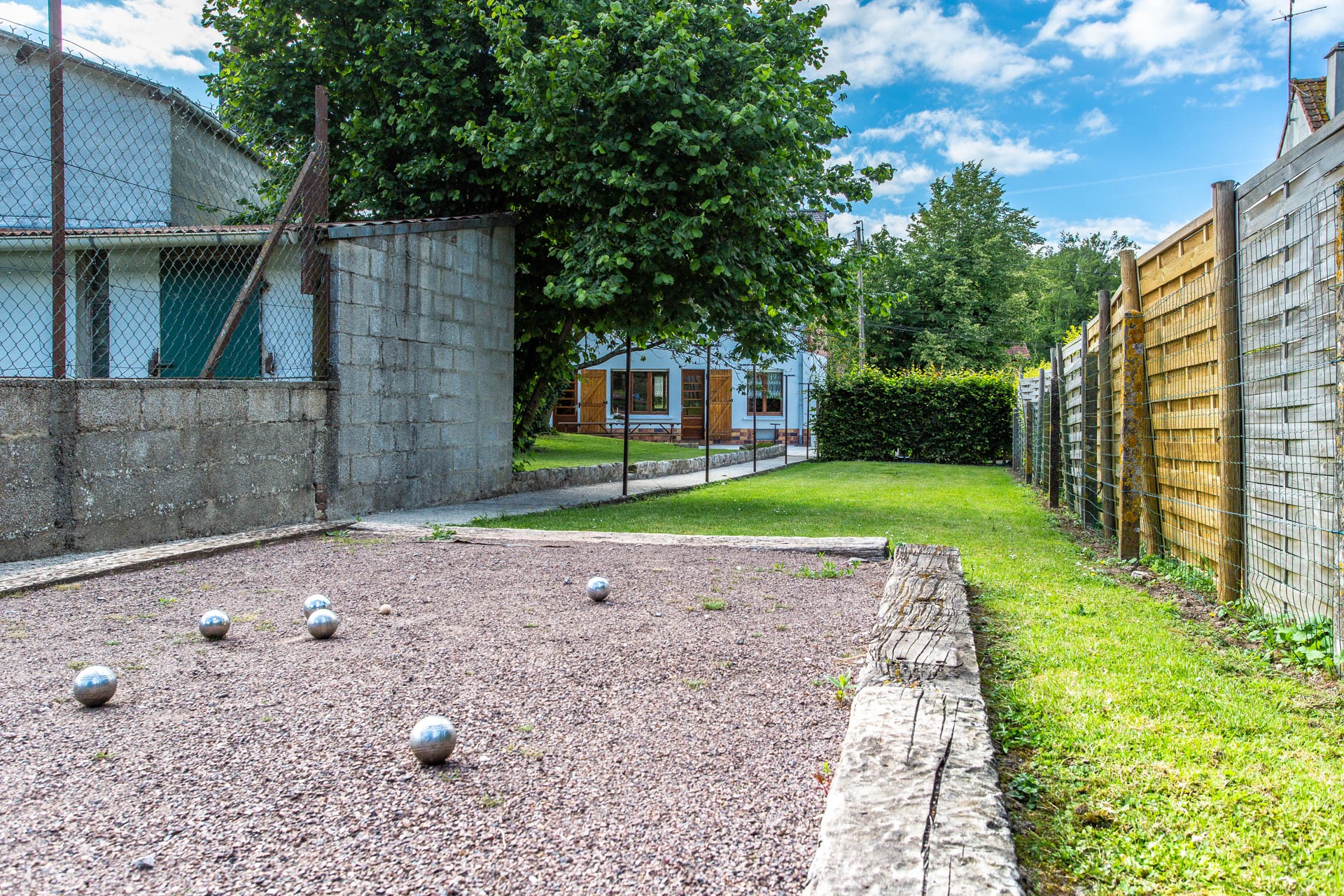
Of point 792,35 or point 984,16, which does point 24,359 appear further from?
point 984,16

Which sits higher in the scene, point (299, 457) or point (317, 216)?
point (317, 216)

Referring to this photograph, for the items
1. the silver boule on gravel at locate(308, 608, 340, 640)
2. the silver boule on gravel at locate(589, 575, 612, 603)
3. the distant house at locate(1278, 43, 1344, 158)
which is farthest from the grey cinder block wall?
the distant house at locate(1278, 43, 1344, 158)

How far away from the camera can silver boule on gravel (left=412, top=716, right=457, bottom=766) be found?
91.4 inches

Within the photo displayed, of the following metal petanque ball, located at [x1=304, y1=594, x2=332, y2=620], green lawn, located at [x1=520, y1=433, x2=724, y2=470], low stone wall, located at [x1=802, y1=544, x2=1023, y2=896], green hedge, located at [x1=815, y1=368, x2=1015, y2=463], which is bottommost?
low stone wall, located at [x1=802, y1=544, x2=1023, y2=896]

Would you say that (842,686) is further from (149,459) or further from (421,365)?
(421,365)

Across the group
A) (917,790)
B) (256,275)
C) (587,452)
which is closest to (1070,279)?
(587,452)

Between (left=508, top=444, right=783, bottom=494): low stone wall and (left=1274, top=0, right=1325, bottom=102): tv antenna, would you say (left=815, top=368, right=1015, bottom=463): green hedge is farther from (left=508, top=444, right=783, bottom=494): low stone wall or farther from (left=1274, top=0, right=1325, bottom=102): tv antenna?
(left=1274, top=0, right=1325, bottom=102): tv antenna

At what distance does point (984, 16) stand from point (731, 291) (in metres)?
11.7

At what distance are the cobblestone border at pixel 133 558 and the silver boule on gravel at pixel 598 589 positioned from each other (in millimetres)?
2768

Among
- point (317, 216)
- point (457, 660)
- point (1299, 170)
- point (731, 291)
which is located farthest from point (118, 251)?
point (1299, 170)

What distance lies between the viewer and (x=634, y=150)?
8.56 metres

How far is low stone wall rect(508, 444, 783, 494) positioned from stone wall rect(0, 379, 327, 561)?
3.92 metres

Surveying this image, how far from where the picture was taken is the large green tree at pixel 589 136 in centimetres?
845

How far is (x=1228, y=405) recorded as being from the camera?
Result: 443cm
